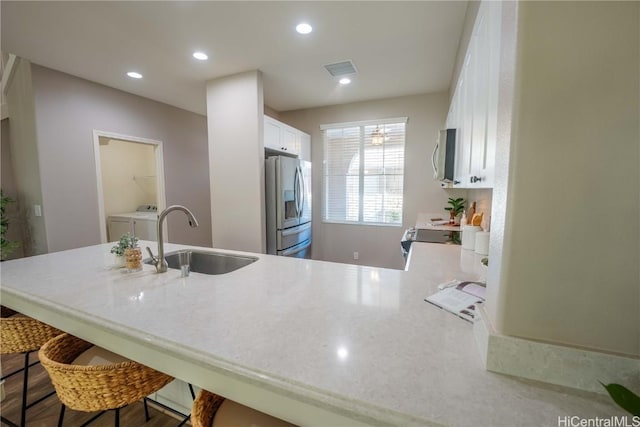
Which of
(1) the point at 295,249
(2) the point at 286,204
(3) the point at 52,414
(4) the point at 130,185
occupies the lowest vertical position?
(3) the point at 52,414

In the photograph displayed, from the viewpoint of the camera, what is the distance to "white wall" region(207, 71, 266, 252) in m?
3.02

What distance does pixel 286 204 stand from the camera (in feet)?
11.2

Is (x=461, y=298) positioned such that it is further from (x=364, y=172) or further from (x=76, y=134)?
(x=76, y=134)

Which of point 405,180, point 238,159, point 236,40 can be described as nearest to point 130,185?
point 238,159

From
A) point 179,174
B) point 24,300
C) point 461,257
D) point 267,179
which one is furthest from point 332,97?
point 24,300

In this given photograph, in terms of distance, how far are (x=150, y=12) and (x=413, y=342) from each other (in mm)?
2709

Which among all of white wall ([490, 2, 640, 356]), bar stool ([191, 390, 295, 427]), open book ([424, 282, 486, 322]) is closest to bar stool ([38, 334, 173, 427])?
bar stool ([191, 390, 295, 427])

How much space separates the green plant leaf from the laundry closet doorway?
457 cm

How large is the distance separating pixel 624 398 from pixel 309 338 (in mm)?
658

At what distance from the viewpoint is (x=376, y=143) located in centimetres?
414

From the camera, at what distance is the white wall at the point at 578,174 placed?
54cm

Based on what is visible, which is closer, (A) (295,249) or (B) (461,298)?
(B) (461,298)

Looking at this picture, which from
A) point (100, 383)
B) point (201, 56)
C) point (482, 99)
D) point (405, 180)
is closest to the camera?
point (100, 383)

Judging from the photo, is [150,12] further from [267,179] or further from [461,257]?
[461,257]
